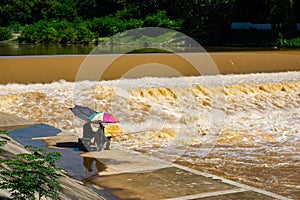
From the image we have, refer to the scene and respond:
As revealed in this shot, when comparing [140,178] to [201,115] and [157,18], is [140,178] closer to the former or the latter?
[201,115]

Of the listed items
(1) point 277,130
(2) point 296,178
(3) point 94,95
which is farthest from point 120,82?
(2) point 296,178

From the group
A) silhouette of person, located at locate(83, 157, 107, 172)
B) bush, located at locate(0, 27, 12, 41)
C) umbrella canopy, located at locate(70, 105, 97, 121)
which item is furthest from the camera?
bush, located at locate(0, 27, 12, 41)

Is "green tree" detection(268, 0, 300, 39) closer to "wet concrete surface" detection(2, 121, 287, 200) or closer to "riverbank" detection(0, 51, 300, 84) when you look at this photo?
"riverbank" detection(0, 51, 300, 84)

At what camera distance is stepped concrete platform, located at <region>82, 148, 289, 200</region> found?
7758mm

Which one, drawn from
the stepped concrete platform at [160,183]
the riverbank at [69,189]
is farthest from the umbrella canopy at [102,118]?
the riverbank at [69,189]

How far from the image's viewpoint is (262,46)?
1517 inches

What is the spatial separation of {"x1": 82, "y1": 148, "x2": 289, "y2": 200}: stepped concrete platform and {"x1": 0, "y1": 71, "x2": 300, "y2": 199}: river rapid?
0.94 metres

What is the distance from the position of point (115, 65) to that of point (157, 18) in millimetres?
33147

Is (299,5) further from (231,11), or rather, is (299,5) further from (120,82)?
(120,82)

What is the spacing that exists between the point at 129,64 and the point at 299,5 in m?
18.8

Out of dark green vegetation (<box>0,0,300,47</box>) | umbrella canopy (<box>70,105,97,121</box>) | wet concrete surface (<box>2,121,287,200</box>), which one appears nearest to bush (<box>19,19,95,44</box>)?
dark green vegetation (<box>0,0,300,47</box>)

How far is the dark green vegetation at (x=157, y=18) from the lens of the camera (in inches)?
1458

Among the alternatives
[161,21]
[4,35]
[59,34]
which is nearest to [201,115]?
[161,21]

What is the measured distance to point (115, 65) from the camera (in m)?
21.3
